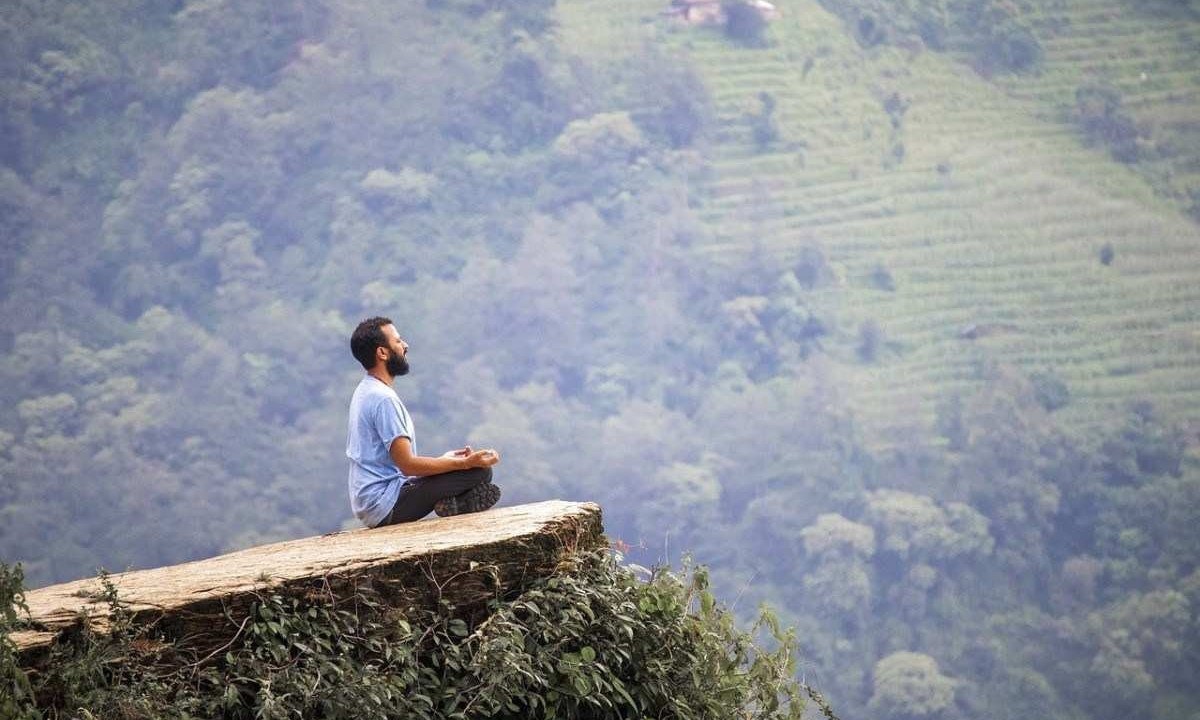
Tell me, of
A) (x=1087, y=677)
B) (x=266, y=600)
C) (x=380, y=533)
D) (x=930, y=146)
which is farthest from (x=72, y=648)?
(x=930, y=146)

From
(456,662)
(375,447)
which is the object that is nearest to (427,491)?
(375,447)

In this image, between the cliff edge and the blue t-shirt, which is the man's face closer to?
the blue t-shirt

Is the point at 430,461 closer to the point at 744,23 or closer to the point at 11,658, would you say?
the point at 11,658

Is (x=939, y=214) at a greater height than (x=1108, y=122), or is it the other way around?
(x=1108, y=122)

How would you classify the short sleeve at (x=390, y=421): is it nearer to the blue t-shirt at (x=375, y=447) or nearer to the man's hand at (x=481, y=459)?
the blue t-shirt at (x=375, y=447)

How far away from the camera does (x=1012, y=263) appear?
250ft

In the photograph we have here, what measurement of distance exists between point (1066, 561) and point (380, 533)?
6501cm

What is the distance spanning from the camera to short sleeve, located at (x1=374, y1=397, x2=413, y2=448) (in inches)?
257

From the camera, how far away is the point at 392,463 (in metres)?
6.70

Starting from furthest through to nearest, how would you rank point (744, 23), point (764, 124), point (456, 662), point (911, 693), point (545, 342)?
1. point (764, 124)
2. point (744, 23)
3. point (545, 342)
4. point (911, 693)
5. point (456, 662)

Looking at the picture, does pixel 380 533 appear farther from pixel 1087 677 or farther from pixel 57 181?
pixel 57 181

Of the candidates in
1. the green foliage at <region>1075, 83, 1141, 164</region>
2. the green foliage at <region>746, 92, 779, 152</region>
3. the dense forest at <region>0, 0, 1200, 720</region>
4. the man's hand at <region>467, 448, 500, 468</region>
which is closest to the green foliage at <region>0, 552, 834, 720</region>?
the man's hand at <region>467, 448, 500, 468</region>

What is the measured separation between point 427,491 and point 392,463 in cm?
26

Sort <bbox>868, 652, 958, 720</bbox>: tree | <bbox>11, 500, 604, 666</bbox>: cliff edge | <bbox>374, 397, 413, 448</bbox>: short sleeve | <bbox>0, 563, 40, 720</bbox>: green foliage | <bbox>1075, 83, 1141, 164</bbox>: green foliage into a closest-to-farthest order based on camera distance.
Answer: <bbox>0, 563, 40, 720</bbox>: green foliage, <bbox>11, 500, 604, 666</bbox>: cliff edge, <bbox>374, 397, 413, 448</bbox>: short sleeve, <bbox>868, 652, 958, 720</bbox>: tree, <bbox>1075, 83, 1141, 164</bbox>: green foliage
